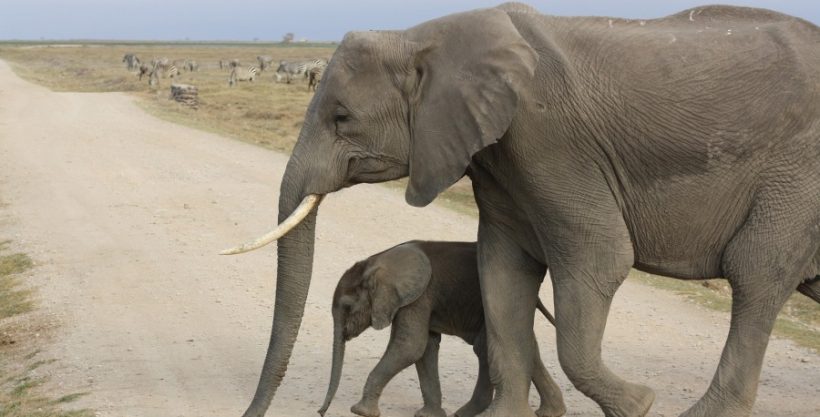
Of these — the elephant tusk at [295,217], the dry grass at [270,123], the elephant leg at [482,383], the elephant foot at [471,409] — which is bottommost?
the dry grass at [270,123]

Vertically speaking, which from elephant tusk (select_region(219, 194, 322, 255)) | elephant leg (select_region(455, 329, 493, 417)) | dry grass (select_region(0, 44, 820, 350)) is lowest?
dry grass (select_region(0, 44, 820, 350))

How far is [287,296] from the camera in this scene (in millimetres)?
5996

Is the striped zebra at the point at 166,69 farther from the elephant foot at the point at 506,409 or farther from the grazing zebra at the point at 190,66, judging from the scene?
the elephant foot at the point at 506,409

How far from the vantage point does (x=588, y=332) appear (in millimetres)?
5598

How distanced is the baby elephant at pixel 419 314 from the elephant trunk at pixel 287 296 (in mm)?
493

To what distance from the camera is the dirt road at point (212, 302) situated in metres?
7.55

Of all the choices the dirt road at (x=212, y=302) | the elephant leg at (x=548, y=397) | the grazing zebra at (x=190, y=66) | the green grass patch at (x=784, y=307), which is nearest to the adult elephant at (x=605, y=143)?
the elephant leg at (x=548, y=397)

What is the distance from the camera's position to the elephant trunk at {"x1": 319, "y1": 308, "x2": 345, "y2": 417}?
6.51 meters

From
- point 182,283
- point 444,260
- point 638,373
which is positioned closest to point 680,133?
point 444,260

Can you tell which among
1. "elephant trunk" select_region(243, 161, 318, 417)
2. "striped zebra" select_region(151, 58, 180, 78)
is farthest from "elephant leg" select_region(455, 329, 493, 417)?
"striped zebra" select_region(151, 58, 180, 78)

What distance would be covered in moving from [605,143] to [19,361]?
4.89 metres

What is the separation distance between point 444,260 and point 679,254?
1.48 metres

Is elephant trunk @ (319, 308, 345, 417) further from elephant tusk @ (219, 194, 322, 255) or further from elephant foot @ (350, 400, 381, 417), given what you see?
elephant tusk @ (219, 194, 322, 255)

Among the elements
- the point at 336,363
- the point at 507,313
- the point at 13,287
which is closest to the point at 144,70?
the point at 13,287
